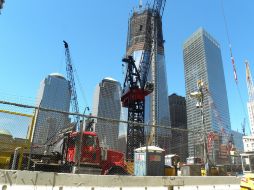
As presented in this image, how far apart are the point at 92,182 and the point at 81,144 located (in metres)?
3.13

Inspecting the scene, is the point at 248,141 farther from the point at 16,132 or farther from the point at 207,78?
the point at 207,78

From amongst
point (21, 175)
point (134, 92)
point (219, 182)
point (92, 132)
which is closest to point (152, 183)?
point (219, 182)

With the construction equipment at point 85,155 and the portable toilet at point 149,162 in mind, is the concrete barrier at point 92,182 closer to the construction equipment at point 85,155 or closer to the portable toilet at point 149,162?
the portable toilet at point 149,162

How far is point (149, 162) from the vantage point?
10.9 meters

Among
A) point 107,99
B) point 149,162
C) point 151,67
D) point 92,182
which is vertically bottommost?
point 92,182

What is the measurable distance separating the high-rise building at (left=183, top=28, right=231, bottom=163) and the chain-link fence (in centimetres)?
6800

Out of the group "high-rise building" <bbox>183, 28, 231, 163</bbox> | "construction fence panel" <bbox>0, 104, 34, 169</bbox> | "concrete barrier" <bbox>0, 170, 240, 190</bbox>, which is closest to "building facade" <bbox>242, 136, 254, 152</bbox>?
"concrete barrier" <bbox>0, 170, 240, 190</bbox>

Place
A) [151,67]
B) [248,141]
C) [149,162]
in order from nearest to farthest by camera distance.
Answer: [149,162]
[248,141]
[151,67]

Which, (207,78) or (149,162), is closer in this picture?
(149,162)

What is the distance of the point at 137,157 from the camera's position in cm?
1159

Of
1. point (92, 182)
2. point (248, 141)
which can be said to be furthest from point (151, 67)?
point (92, 182)

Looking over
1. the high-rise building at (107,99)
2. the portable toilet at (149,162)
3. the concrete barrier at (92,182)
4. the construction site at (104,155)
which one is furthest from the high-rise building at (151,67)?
the concrete barrier at (92,182)

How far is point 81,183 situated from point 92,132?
19.6 ft

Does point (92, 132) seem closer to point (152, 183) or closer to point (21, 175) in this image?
point (152, 183)
